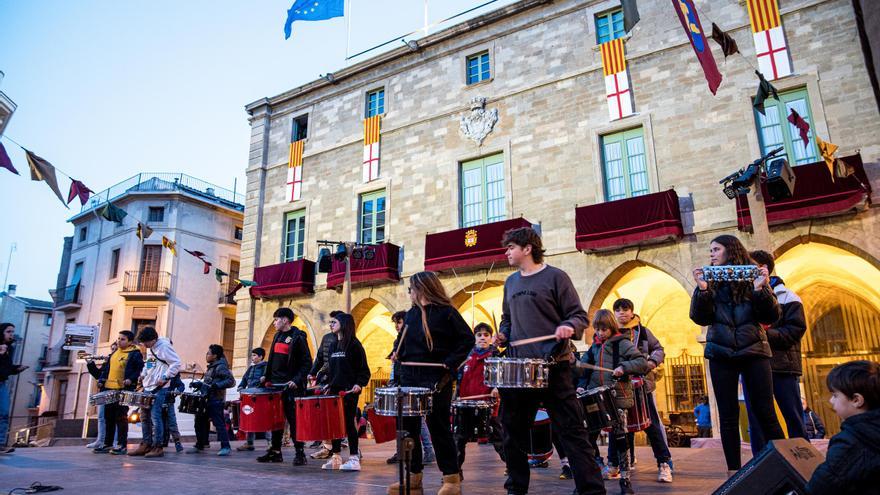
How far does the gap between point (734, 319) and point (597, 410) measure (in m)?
1.10

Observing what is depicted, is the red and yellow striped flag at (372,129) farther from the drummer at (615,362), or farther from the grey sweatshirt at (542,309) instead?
the grey sweatshirt at (542,309)

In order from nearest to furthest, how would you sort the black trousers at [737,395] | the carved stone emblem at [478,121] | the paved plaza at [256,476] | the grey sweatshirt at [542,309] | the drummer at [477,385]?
1. the grey sweatshirt at [542,309]
2. the black trousers at [737,395]
3. the paved plaza at [256,476]
4. the drummer at [477,385]
5. the carved stone emblem at [478,121]

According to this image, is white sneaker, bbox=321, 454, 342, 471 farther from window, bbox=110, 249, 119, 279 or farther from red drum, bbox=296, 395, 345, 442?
window, bbox=110, 249, 119, 279

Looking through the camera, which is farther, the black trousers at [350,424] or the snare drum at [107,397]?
the snare drum at [107,397]

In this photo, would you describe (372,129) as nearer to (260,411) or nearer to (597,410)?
(260,411)

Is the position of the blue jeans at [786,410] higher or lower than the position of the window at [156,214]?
lower

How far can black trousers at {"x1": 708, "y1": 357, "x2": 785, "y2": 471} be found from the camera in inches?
150

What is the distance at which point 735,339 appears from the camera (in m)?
3.85

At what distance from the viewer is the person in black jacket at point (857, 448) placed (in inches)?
85.1

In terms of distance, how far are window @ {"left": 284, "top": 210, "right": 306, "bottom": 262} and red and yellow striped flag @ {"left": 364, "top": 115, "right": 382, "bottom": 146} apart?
122 inches

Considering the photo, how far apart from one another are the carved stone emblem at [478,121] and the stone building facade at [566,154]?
137 mm

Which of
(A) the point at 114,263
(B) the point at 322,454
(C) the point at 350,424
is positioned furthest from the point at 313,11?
(A) the point at 114,263

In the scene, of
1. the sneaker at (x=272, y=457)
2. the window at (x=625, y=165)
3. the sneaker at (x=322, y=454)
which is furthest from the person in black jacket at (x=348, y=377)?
the window at (x=625, y=165)

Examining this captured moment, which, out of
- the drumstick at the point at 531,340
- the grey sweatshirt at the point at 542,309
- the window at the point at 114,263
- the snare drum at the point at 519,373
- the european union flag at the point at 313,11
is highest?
the european union flag at the point at 313,11
